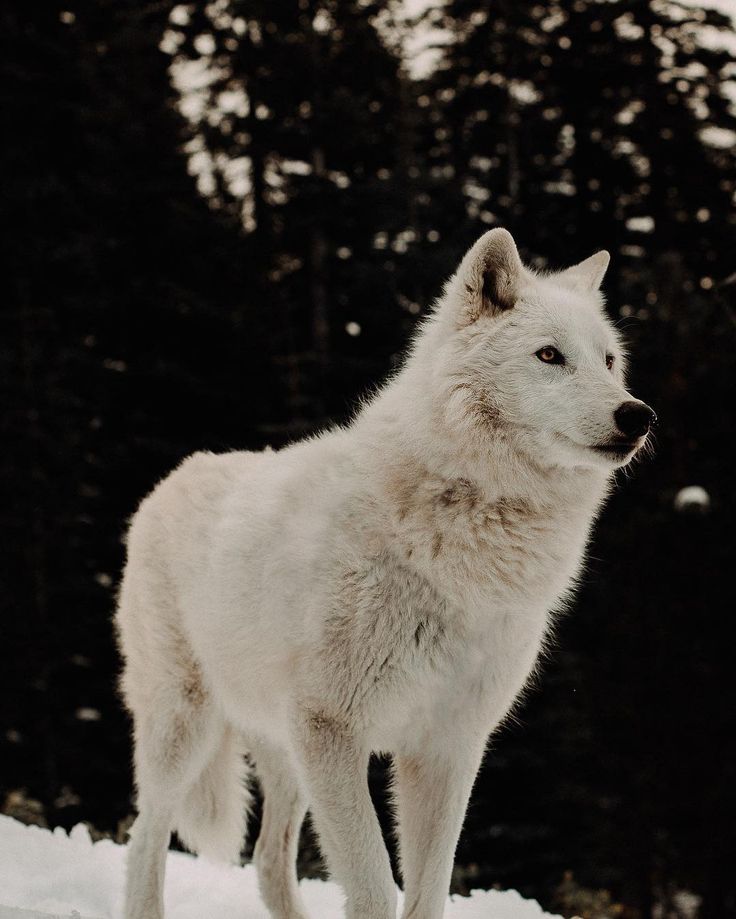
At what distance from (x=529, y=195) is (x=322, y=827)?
16124 millimetres

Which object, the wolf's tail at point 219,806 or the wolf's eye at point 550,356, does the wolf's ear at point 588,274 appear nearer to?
the wolf's eye at point 550,356

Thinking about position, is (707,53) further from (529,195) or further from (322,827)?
(322,827)

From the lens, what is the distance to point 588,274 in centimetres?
374

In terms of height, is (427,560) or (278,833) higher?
(427,560)

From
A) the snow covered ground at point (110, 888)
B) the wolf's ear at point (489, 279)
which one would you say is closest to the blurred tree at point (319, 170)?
the snow covered ground at point (110, 888)

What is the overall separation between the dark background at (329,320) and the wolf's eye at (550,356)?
10.8m

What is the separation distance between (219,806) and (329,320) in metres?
12.7

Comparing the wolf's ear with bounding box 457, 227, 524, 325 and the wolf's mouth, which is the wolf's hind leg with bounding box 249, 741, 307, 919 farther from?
the wolf's ear with bounding box 457, 227, 524, 325

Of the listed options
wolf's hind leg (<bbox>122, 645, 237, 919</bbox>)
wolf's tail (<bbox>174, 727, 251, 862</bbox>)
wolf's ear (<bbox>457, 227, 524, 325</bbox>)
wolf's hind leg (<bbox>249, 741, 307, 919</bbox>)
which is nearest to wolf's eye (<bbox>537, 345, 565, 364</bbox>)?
wolf's ear (<bbox>457, 227, 524, 325</bbox>)

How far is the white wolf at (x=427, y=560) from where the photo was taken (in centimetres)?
306

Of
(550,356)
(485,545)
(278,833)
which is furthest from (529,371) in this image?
(278,833)

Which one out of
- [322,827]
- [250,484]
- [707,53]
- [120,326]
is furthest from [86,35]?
[322,827]

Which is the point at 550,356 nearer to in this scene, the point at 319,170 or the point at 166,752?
the point at 166,752

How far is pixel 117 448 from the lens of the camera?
49.3ft
